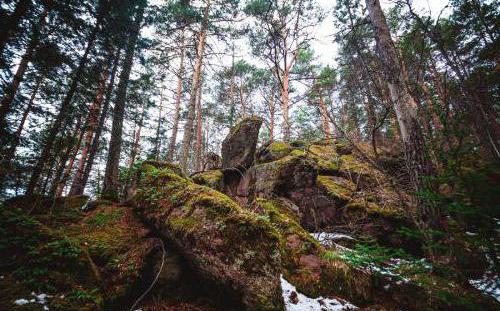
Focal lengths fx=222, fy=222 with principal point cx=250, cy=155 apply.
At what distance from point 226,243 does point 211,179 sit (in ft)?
21.1

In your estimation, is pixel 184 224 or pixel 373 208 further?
pixel 373 208

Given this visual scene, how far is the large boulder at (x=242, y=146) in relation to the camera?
11094 mm

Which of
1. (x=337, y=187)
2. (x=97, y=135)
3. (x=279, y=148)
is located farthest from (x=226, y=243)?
(x=97, y=135)

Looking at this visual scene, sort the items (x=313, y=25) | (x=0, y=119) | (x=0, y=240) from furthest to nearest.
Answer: (x=313, y=25)
(x=0, y=119)
(x=0, y=240)

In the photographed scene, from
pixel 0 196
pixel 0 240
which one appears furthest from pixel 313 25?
pixel 0 196

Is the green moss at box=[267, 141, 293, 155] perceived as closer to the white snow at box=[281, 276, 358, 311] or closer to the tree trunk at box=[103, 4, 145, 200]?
the tree trunk at box=[103, 4, 145, 200]

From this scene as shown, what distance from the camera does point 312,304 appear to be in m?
3.90

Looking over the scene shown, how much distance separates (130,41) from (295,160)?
8864mm

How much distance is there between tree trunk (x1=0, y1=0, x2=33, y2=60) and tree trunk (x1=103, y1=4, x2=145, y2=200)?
3.61 m

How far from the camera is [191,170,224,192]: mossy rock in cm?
966

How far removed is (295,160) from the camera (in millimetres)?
9094

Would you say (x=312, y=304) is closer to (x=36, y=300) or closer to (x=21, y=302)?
(x=36, y=300)

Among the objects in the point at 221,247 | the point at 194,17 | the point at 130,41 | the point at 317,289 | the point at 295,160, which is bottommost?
the point at 317,289

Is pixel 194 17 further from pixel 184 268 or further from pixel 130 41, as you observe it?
pixel 184 268
